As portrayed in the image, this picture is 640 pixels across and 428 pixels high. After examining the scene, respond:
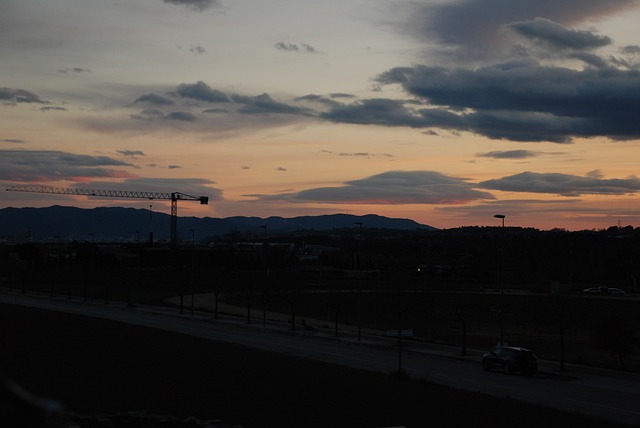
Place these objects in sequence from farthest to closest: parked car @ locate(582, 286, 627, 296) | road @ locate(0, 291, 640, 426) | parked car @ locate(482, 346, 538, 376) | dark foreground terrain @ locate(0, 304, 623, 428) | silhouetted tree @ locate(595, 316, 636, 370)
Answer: parked car @ locate(582, 286, 627, 296) → silhouetted tree @ locate(595, 316, 636, 370) → parked car @ locate(482, 346, 538, 376) → road @ locate(0, 291, 640, 426) → dark foreground terrain @ locate(0, 304, 623, 428)

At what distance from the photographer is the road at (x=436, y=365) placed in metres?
34.7

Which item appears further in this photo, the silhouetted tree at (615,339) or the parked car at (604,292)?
the parked car at (604,292)

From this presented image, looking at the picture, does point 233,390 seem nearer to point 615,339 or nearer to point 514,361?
point 514,361

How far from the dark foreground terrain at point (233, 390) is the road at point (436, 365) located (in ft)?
12.4

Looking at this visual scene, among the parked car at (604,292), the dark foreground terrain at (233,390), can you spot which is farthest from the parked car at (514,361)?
the parked car at (604,292)

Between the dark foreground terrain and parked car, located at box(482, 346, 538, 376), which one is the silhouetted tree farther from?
the dark foreground terrain

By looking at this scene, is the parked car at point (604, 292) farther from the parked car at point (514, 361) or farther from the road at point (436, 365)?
the parked car at point (514, 361)

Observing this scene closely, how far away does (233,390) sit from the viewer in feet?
103

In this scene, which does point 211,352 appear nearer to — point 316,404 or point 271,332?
point 316,404

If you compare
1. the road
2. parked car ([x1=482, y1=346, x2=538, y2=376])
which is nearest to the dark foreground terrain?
the road

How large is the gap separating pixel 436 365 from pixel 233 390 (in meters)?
18.6

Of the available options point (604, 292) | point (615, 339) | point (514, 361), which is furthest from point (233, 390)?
point (604, 292)

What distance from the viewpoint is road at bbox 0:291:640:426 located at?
114 ft

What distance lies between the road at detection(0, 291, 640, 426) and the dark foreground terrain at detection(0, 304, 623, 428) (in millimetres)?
3773
